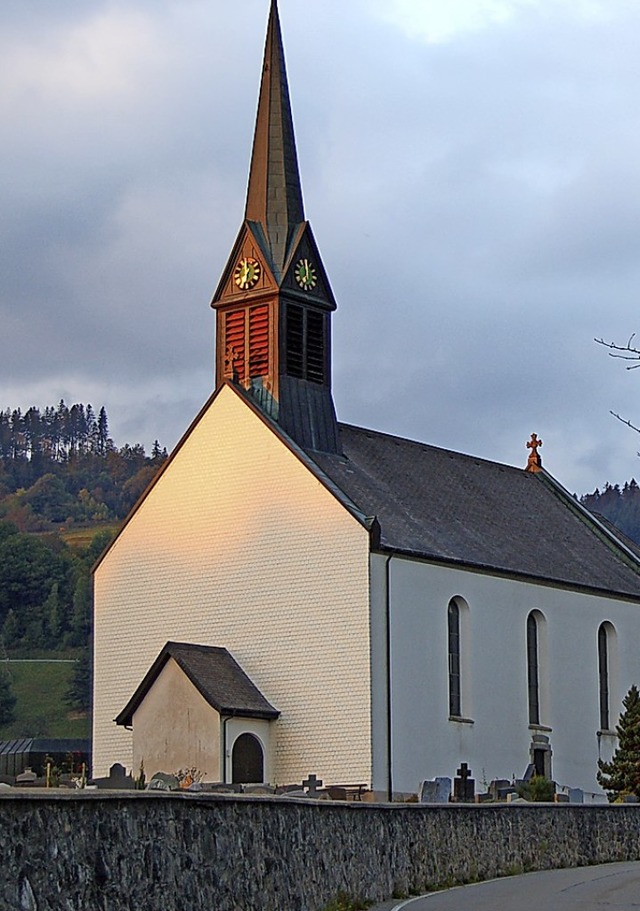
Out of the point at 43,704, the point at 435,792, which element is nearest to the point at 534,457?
the point at 435,792

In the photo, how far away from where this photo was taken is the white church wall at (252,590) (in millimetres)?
41344

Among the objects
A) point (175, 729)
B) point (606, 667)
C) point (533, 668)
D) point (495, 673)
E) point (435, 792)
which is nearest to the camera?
point (435, 792)

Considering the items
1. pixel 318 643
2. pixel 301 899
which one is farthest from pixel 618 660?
pixel 301 899

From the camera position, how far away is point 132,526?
1848 inches

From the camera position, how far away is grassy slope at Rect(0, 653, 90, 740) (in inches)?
4274

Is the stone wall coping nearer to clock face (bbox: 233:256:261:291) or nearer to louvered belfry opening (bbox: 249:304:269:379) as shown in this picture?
louvered belfry opening (bbox: 249:304:269:379)

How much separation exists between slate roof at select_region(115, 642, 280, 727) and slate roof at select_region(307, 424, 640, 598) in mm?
5172

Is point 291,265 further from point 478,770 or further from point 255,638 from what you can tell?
point 478,770

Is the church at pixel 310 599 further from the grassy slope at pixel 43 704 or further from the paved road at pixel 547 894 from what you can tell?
the grassy slope at pixel 43 704

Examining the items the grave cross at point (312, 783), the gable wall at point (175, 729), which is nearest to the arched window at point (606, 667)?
the grave cross at point (312, 783)

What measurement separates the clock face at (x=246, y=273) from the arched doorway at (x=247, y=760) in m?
13.0

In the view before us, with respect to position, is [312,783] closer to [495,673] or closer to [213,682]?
[213,682]

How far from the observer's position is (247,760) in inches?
1624

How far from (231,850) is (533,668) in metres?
32.2
